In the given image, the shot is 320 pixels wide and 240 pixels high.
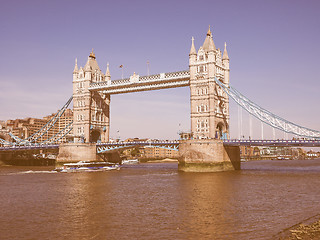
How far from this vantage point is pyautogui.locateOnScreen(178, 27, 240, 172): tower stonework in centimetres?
6134

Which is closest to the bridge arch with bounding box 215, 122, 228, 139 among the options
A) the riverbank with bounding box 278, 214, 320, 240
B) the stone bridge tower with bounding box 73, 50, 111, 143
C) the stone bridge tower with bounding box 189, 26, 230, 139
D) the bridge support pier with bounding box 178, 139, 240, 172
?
the stone bridge tower with bounding box 189, 26, 230, 139

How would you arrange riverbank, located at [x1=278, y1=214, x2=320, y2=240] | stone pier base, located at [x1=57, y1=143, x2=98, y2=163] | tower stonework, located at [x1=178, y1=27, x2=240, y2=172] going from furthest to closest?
stone pier base, located at [x1=57, y1=143, x2=98, y2=163] < tower stonework, located at [x1=178, y1=27, x2=240, y2=172] < riverbank, located at [x1=278, y1=214, x2=320, y2=240]

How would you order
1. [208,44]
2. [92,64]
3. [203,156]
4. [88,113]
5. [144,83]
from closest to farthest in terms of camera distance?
[203,156], [208,44], [144,83], [88,113], [92,64]

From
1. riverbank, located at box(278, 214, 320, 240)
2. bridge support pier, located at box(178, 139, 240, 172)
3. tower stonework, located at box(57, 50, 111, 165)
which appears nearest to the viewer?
riverbank, located at box(278, 214, 320, 240)

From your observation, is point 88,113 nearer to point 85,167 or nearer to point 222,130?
point 85,167

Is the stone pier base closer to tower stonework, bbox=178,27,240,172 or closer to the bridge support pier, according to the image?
tower stonework, bbox=178,27,240,172

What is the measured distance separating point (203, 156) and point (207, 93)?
46.0 feet

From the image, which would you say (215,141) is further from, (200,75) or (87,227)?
(87,227)

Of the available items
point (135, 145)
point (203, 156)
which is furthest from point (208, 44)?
point (135, 145)

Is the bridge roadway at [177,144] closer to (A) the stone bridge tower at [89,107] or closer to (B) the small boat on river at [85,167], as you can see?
(B) the small boat on river at [85,167]

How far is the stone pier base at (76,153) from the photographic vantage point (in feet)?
258

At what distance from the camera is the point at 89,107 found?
8481 cm

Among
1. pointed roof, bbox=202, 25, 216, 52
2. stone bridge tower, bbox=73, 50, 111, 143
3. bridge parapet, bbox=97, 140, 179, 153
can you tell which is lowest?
bridge parapet, bbox=97, 140, 179, 153

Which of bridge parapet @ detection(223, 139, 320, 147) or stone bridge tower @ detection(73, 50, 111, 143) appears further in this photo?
stone bridge tower @ detection(73, 50, 111, 143)
